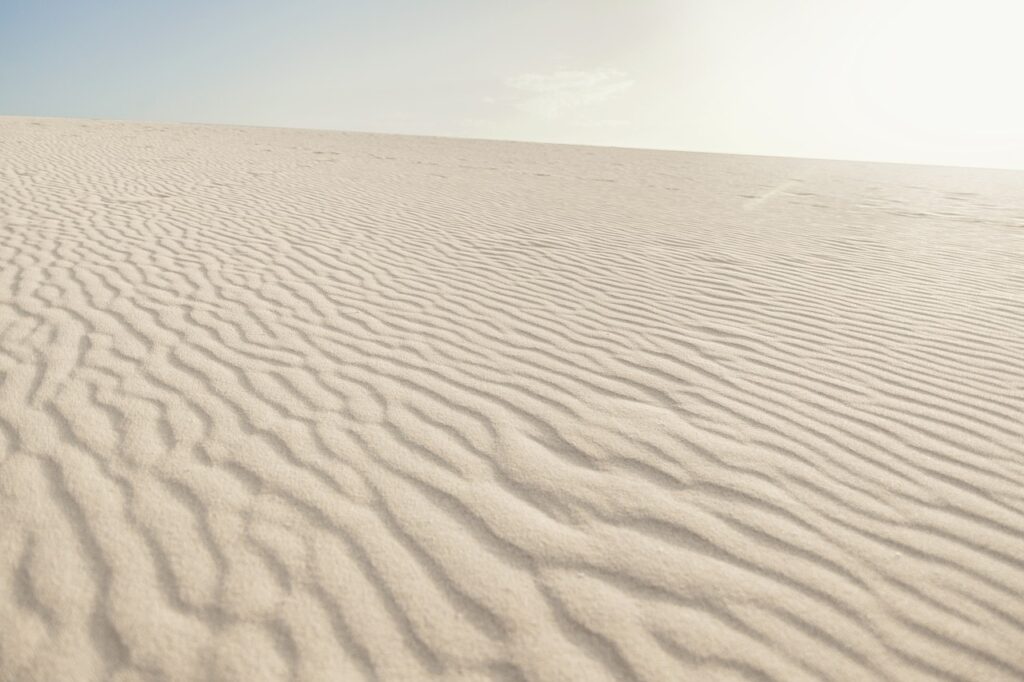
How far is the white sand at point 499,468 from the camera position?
1.86 meters

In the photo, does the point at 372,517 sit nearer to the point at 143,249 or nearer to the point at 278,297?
the point at 278,297

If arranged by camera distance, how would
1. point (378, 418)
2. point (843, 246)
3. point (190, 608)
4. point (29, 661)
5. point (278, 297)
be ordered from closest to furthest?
point (29, 661) → point (190, 608) → point (378, 418) → point (278, 297) → point (843, 246)

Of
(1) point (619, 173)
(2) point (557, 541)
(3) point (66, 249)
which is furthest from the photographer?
(1) point (619, 173)

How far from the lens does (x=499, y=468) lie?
2.61 metres

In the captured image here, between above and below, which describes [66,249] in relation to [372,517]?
above

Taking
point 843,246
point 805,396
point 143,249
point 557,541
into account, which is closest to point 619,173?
point 843,246

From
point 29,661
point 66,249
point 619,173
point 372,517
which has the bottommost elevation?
point 29,661

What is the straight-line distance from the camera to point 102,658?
1.77m

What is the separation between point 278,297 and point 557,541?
3.22 metres

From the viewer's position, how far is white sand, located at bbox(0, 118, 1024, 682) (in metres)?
1.86

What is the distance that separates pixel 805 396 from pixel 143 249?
5.55 m

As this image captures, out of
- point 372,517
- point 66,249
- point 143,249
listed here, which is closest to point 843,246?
point 372,517

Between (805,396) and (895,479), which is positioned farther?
(805,396)

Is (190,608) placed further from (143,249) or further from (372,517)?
(143,249)
